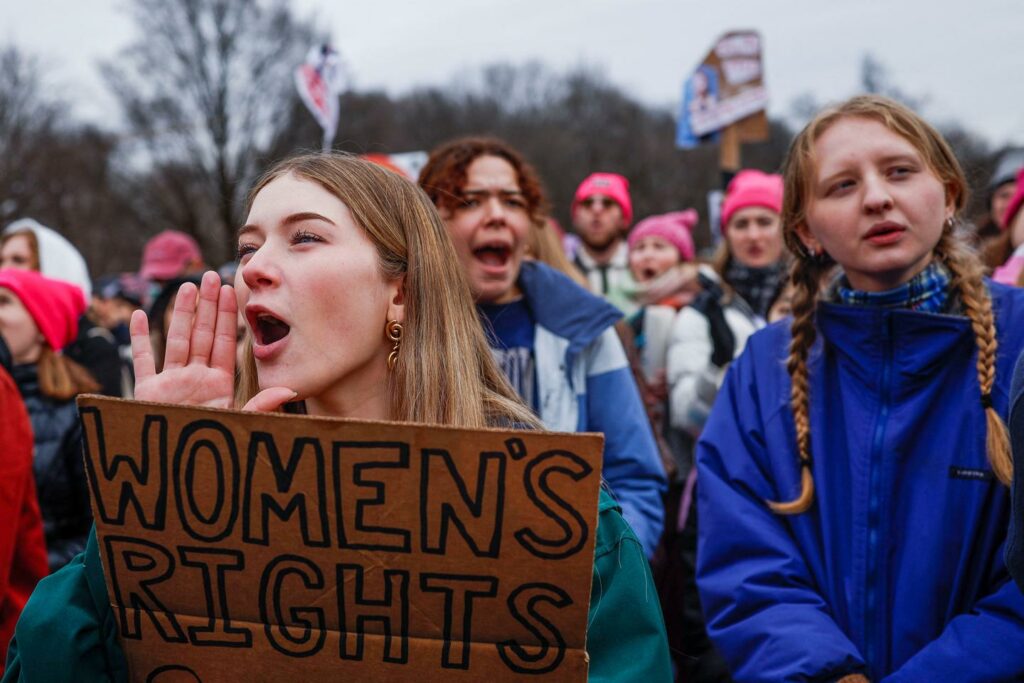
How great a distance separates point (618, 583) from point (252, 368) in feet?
3.52

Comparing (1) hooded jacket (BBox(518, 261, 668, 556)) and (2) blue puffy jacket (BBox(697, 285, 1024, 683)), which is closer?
(2) blue puffy jacket (BBox(697, 285, 1024, 683))

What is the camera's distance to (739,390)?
97.1 inches

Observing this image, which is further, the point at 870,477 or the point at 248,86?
the point at 248,86

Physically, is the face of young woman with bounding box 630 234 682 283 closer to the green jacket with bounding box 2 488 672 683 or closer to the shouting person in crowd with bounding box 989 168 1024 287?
the shouting person in crowd with bounding box 989 168 1024 287

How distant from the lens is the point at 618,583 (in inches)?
62.8

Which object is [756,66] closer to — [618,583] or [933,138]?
[933,138]

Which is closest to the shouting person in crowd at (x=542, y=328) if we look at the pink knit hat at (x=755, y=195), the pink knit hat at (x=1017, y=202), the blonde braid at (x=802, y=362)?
the blonde braid at (x=802, y=362)

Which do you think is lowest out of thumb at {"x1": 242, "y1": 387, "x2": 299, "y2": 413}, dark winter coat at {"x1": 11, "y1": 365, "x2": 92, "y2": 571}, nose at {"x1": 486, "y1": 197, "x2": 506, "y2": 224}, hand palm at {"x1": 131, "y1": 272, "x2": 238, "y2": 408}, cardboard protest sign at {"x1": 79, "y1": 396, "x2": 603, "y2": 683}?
dark winter coat at {"x1": 11, "y1": 365, "x2": 92, "y2": 571}

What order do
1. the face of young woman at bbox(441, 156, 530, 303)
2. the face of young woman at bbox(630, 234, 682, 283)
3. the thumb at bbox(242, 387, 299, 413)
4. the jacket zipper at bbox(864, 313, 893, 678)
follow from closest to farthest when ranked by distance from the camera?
the thumb at bbox(242, 387, 299, 413) → the jacket zipper at bbox(864, 313, 893, 678) → the face of young woman at bbox(441, 156, 530, 303) → the face of young woman at bbox(630, 234, 682, 283)

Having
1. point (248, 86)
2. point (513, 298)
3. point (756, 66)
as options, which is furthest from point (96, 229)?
point (513, 298)

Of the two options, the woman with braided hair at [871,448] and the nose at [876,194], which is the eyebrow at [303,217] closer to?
the woman with braided hair at [871,448]

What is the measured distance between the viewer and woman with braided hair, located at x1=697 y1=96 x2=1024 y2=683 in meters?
2.02

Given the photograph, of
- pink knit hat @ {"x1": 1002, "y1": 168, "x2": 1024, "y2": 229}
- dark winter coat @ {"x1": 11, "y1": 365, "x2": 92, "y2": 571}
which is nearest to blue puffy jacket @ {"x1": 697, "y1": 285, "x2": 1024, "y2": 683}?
pink knit hat @ {"x1": 1002, "y1": 168, "x2": 1024, "y2": 229}

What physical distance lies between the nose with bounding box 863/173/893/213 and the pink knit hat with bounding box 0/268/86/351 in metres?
3.34
